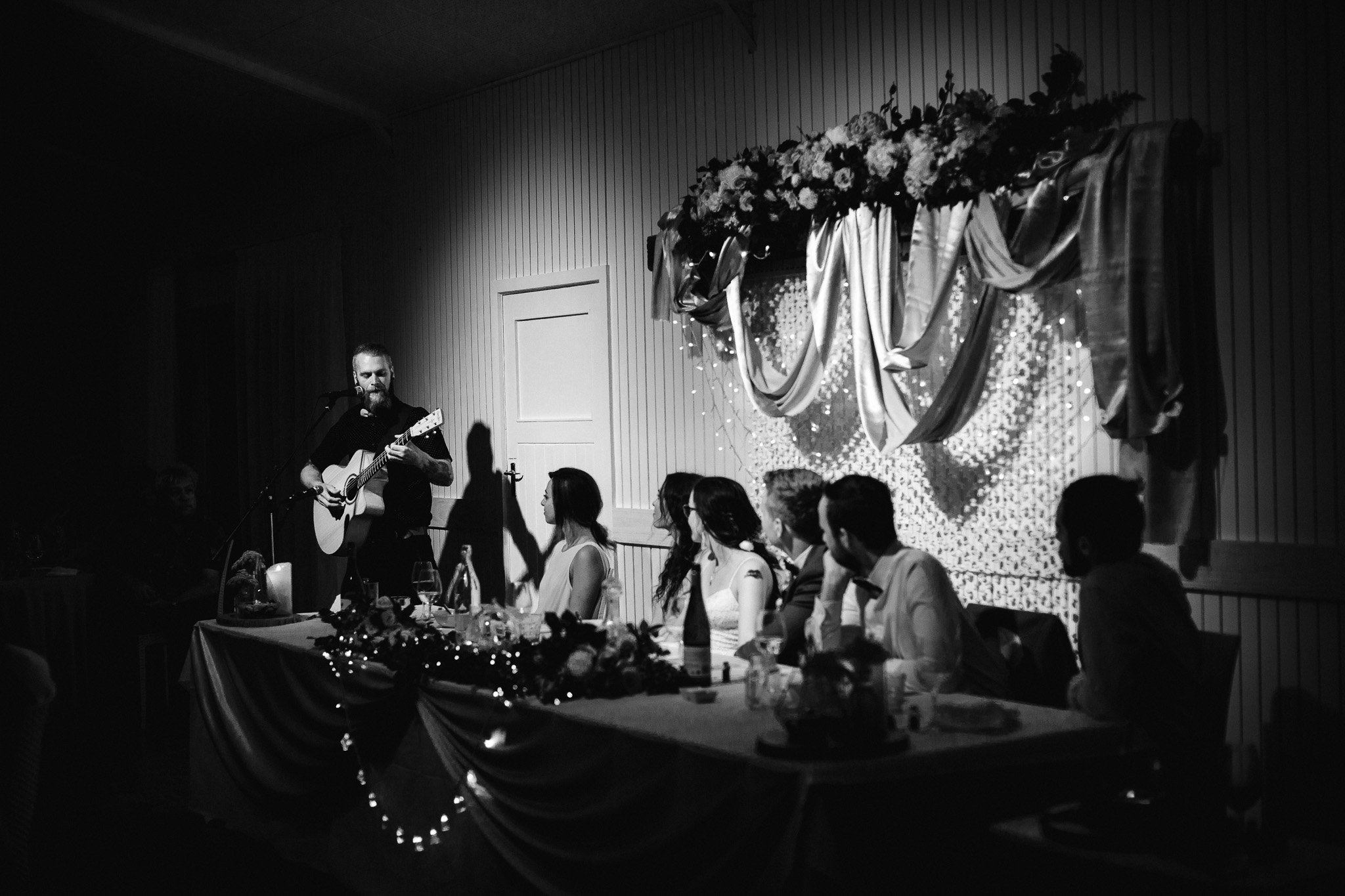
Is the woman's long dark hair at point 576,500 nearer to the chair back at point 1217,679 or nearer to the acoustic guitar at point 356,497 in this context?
the acoustic guitar at point 356,497

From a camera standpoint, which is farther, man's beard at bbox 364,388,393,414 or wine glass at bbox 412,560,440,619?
man's beard at bbox 364,388,393,414

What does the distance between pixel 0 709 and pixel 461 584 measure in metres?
1.23

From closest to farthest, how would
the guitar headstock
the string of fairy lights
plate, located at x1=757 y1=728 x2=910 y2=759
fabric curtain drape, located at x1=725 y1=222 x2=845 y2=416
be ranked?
1. plate, located at x1=757 y1=728 x2=910 y2=759
2. the string of fairy lights
3. fabric curtain drape, located at x1=725 y1=222 x2=845 y2=416
4. the guitar headstock

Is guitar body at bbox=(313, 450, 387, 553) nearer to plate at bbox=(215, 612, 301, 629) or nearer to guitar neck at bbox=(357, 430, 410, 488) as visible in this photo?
guitar neck at bbox=(357, 430, 410, 488)

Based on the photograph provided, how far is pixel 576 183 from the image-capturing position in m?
5.86

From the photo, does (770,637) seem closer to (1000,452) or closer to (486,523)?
(1000,452)

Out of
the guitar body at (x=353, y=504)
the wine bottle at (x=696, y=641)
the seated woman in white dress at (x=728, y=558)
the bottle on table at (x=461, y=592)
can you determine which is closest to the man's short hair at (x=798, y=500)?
the seated woman in white dress at (x=728, y=558)

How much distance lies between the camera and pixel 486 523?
21.1ft

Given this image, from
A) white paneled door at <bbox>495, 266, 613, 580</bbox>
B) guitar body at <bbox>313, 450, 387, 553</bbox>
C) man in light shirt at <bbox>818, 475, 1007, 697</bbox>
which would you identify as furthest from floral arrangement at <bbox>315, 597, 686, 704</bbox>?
white paneled door at <bbox>495, 266, 613, 580</bbox>

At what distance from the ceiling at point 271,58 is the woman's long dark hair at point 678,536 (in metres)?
2.27

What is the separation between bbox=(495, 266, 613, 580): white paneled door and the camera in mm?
5766

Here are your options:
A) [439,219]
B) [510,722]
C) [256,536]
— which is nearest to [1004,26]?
[510,722]

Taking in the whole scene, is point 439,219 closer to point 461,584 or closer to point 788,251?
point 788,251

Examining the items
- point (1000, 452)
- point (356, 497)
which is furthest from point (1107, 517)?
point (356, 497)
